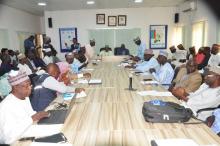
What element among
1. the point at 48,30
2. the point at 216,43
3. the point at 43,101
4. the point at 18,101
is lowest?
the point at 43,101

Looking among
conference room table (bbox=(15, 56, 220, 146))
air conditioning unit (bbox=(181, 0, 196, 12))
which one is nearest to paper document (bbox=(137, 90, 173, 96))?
conference room table (bbox=(15, 56, 220, 146))

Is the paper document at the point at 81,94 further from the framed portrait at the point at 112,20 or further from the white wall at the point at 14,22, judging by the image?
the framed portrait at the point at 112,20

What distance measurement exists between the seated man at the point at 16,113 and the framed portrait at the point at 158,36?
8120mm

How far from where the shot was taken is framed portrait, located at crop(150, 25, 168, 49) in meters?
9.68

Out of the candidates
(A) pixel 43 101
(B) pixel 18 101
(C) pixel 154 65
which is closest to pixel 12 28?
(C) pixel 154 65

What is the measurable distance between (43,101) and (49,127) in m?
1.25

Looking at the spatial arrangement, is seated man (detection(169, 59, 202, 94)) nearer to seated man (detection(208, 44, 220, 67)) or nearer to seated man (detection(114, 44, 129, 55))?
seated man (detection(208, 44, 220, 67))

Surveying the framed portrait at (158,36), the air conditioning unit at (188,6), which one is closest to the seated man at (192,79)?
the air conditioning unit at (188,6)

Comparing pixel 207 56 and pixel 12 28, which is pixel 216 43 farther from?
pixel 12 28

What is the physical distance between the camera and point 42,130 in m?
1.93

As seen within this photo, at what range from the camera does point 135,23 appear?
31.9 feet

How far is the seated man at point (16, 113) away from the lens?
71.9 inches

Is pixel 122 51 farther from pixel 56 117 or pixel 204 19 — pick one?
pixel 56 117

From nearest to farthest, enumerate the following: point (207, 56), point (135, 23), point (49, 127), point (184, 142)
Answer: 1. point (184, 142)
2. point (49, 127)
3. point (207, 56)
4. point (135, 23)
